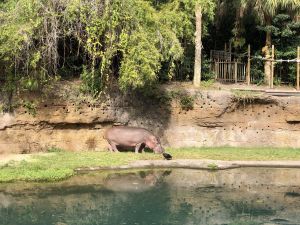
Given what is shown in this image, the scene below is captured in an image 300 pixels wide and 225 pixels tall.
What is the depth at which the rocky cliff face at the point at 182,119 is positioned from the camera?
18219mm

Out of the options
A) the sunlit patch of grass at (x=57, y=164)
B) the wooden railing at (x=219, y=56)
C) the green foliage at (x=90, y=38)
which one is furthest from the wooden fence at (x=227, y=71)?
the sunlit patch of grass at (x=57, y=164)

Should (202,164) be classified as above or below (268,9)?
below

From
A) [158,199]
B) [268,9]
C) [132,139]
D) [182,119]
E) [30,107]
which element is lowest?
[158,199]

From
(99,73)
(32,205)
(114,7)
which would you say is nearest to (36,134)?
(99,73)

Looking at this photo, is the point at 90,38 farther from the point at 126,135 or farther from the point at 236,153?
the point at 236,153

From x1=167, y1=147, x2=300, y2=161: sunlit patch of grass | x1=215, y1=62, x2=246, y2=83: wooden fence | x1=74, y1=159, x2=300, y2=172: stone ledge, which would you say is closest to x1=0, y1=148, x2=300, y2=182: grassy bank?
x1=167, y1=147, x2=300, y2=161: sunlit patch of grass

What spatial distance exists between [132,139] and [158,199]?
17.7 feet

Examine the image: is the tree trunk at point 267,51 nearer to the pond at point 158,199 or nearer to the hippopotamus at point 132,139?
the hippopotamus at point 132,139

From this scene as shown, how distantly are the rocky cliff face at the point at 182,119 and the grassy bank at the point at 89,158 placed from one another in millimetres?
973

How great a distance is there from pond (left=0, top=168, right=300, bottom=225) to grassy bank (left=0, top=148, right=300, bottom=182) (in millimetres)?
469

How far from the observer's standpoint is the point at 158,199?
12.7 meters

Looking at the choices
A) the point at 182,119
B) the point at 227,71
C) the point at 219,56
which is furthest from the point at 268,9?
the point at 182,119

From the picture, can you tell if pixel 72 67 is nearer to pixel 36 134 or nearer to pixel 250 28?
pixel 36 134

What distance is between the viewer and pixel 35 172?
14367 mm
